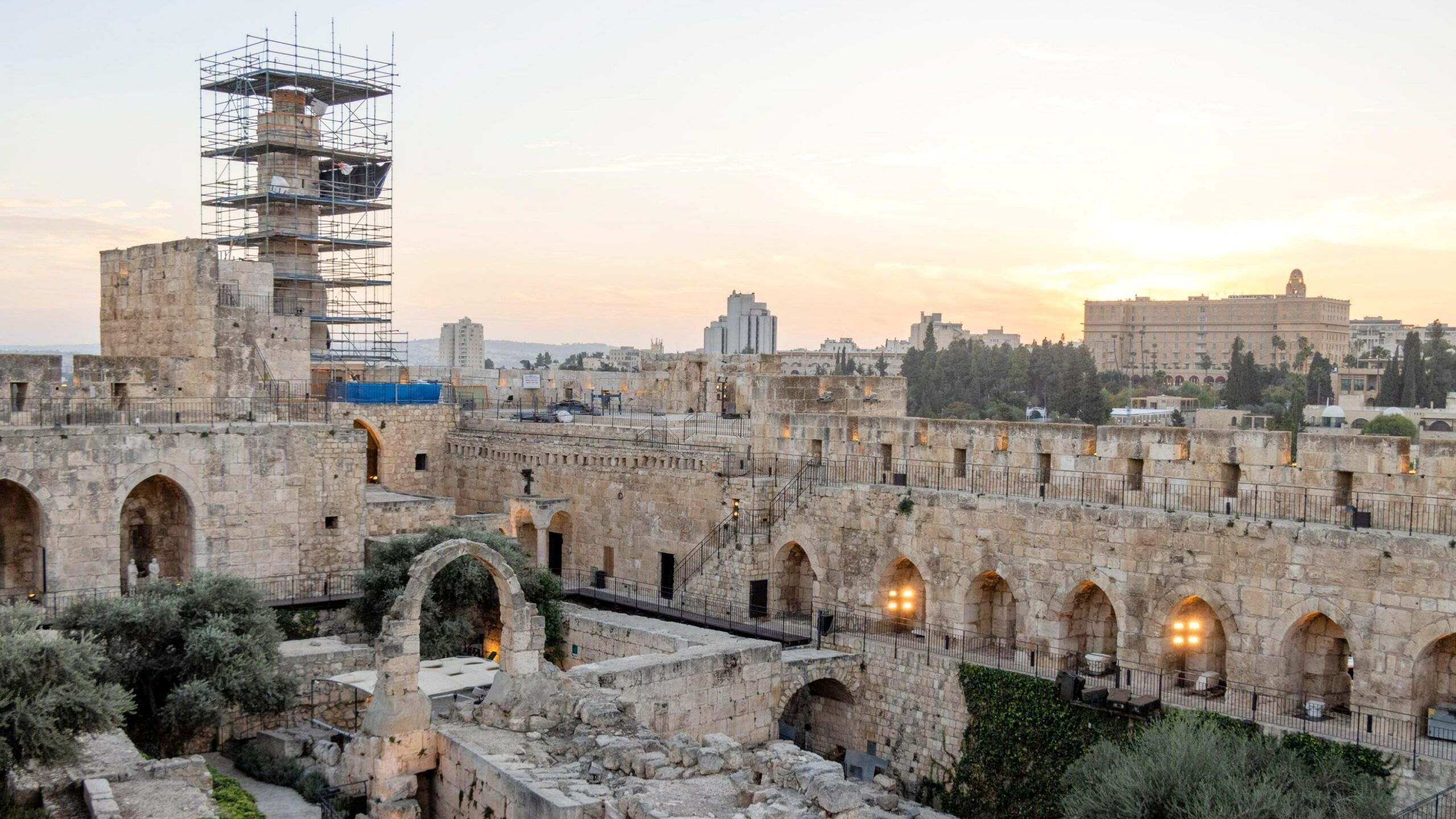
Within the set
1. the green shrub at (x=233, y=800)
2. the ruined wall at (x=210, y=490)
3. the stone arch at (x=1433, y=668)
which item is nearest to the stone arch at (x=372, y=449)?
the ruined wall at (x=210, y=490)

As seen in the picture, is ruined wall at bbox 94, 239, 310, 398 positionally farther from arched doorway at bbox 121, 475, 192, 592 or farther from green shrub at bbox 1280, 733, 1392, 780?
green shrub at bbox 1280, 733, 1392, 780

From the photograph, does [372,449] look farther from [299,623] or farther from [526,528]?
[299,623]

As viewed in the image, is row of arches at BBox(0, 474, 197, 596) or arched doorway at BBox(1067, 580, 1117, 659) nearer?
arched doorway at BBox(1067, 580, 1117, 659)

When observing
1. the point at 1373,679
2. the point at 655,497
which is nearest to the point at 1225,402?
the point at 655,497

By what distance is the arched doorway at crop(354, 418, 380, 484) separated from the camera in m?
34.0

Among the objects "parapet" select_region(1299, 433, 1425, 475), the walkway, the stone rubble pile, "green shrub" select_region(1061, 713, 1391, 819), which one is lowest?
the walkway

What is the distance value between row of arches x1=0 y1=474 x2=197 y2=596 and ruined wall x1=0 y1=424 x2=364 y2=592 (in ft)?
0.40

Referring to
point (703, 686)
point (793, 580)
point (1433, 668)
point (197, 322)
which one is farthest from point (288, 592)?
point (1433, 668)

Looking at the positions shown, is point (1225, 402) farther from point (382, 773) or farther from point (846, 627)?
point (382, 773)

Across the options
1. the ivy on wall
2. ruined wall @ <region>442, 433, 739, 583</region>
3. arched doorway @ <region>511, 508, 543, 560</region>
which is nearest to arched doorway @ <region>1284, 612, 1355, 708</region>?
the ivy on wall

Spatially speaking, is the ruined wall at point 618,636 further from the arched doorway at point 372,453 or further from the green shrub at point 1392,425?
the green shrub at point 1392,425

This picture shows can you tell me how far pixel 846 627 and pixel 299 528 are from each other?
10.6 m

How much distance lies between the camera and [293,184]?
34781 millimetres

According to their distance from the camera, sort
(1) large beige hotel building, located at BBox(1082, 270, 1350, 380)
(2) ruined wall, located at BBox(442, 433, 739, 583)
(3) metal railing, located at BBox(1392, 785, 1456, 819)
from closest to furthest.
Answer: (3) metal railing, located at BBox(1392, 785, 1456, 819)
(2) ruined wall, located at BBox(442, 433, 739, 583)
(1) large beige hotel building, located at BBox(1082, 270, 1350, 380)
